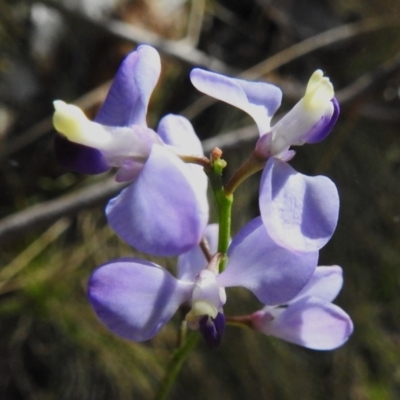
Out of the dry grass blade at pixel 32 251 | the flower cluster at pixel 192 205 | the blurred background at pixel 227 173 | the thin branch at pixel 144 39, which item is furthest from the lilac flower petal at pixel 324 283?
the thin branch at pixel 144 39

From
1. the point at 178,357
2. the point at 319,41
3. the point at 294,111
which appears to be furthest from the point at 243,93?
the point at 319,41

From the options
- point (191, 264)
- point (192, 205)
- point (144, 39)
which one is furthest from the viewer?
point (144, 39)

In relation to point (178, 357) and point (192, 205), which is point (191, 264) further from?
point (192, 205)

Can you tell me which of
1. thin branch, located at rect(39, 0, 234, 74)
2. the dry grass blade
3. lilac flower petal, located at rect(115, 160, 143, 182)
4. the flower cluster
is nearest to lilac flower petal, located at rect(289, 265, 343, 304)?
the flower cluster

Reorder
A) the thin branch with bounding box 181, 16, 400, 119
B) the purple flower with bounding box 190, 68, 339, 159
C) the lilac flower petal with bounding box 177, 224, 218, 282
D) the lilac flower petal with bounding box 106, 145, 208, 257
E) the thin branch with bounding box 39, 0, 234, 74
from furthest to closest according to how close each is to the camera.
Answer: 1. the thin branch with bounding box 181, 16, 400, 119
2. the thin branch with bounding box 39, 0, 234, 74
3. the lilac flower petal with bounding box 177, 224, 218, 282
4. the purple flower with bounding box 190, 68, 339, 159
5. the lilac flower petal with bounding box 106, 145, 208, 257

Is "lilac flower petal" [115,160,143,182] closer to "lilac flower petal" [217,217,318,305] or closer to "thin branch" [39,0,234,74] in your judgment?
"lilac flower petal" [217,217,318,305]

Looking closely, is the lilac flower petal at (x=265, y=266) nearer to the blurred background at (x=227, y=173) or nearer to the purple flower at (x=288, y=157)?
the purple flower at (x=288, y=157)

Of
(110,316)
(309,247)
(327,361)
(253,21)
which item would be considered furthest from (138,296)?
(253,21)
